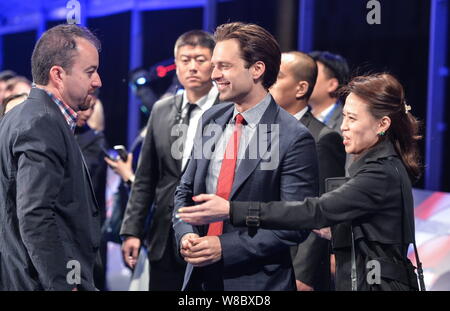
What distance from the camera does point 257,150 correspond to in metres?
2.83

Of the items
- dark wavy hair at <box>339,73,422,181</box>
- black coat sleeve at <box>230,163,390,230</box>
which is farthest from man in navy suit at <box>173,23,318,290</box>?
dark wavy hair at <box>339,73,422,181</box>

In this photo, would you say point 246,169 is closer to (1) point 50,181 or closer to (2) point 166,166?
(1) point 50,181

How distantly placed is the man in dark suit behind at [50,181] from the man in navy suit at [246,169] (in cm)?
49

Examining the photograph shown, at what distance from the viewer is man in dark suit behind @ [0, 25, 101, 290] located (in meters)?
2.34

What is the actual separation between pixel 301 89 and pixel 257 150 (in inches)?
44.2

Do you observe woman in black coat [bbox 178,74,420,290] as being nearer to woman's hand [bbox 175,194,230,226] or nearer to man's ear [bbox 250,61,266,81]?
woman's hand [bbox 175,194,230,226]

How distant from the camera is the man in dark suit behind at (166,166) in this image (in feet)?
12.3

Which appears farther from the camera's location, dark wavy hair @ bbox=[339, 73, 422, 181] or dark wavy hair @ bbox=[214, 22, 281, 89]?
dark wavy hair @ bbox=[214, 22, 281, 89]

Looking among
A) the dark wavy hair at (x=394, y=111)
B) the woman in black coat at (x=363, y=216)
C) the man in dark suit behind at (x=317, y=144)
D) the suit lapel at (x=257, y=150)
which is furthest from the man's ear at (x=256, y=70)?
the man in dark suit behind at (x=317, y=144)

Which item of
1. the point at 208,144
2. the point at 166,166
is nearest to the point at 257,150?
the point at 208,144

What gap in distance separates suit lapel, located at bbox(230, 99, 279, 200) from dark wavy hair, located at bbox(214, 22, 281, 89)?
200 mm

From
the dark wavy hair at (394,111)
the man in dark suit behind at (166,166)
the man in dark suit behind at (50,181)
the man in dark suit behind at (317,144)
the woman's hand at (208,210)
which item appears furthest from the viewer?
the man in dark suit behind at (166,166)

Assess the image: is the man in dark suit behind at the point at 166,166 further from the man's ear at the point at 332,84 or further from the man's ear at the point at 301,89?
the man's ear at the point at 332,84
